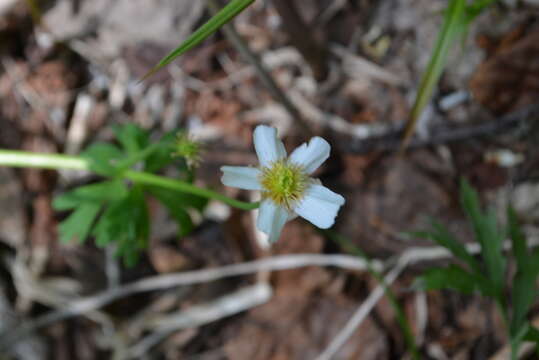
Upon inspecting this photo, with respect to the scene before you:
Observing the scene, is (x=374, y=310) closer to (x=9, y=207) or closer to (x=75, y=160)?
(x=75, y=160)

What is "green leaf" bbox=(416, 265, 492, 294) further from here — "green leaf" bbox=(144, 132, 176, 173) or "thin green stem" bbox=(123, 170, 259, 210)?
"green leaf" bbox=(144, 132, 176, 173)

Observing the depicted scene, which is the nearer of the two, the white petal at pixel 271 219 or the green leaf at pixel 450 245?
the white petal at pixel 271 219

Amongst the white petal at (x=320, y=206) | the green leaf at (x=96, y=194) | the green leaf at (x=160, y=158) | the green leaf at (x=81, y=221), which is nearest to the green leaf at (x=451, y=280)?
the white petal at (x=320, y=206)

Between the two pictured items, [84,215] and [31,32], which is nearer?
[84,215]

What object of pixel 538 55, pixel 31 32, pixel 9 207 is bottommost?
pixel 538 55

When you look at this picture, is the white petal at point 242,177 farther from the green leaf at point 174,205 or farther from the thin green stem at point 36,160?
the thin green stem at point 36,160

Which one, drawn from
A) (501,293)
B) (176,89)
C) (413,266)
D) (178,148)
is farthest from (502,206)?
(176,89)

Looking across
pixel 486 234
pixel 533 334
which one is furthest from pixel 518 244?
pixel 533 334
